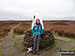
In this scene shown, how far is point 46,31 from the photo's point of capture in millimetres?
4367

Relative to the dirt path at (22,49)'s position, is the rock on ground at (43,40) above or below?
above

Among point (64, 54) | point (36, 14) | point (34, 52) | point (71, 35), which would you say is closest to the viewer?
point (64, 54)

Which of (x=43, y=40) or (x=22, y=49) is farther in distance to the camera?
(x=43, y=40)

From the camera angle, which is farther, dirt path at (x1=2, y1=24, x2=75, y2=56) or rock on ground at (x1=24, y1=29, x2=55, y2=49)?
rock on ground at (x1=24, y1=29, x2=55, y2=49)

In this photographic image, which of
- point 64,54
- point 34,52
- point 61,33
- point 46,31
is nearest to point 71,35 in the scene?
point 61,33

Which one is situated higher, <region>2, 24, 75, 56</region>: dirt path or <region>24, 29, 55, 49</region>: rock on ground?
<region>24, 29, 55, 49</region>: rock on ground

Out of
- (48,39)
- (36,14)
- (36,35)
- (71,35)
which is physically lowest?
(71,35)

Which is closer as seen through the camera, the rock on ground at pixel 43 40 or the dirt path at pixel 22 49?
the dirt path at pixel 22 49

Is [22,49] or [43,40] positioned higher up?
[43,40]

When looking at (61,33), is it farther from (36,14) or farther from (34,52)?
(34,52)

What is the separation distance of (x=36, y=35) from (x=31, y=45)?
748mm

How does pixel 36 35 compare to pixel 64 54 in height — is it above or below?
above

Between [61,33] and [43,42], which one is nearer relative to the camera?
[43,42]

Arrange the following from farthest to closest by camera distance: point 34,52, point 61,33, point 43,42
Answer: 1. point 61,33
2. point 43,42
3. point 34,52
